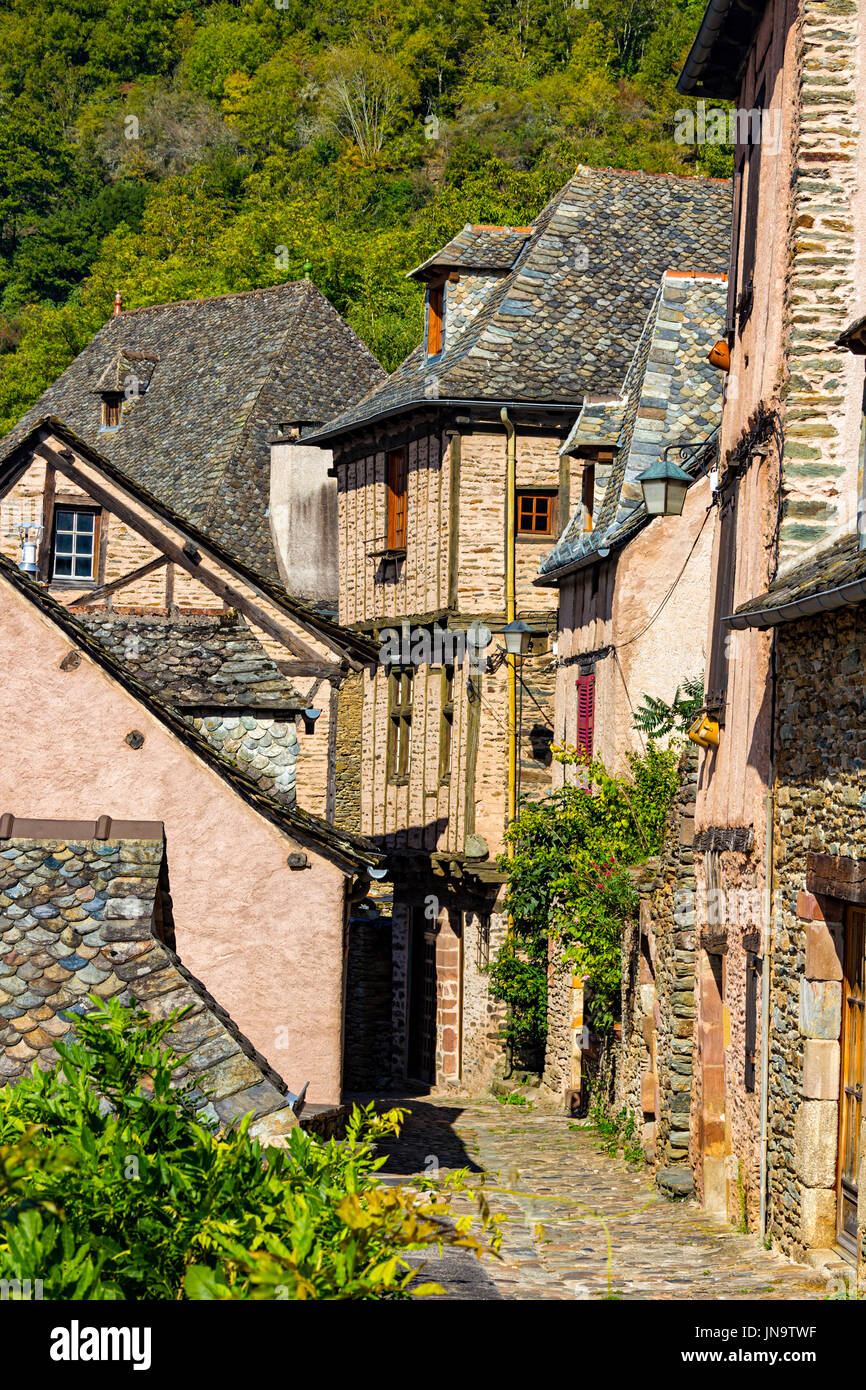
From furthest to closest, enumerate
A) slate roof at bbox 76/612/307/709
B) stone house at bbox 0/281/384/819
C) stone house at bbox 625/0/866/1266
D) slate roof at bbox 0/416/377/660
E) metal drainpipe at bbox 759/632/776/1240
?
slate roof at bbox 0/416/377/660 < stone house at bbox 0/281/384/819 < slate roof at bbox 76/612/307/709 < metal drainpipe at bbox 759/632/776/1240 < stone house at bbox 625/0/866/1266

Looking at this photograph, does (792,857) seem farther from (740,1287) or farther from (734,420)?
(734,420)

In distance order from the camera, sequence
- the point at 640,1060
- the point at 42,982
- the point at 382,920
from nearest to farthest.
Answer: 1. the point at 42,982
2. the point at 640,1060
3. the point at 382,920

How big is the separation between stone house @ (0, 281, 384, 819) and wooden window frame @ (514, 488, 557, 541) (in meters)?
3.46

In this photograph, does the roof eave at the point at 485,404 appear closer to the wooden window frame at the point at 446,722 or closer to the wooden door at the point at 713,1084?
the wooden window frame at the point at 446,722

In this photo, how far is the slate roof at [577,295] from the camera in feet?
74.0

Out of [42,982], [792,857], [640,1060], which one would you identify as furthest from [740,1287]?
[640,1060]

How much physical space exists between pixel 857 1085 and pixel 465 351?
15546mm

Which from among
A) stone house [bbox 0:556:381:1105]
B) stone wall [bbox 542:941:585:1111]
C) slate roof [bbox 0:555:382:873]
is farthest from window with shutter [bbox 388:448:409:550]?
stone house [bbox 0:556:381:1105]

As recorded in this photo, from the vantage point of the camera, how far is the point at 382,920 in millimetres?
25484

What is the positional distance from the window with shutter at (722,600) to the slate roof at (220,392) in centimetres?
1592

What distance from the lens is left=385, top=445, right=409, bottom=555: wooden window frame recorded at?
78.9 feet

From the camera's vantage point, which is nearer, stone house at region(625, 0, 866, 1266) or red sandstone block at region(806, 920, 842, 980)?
stone house at region(625, 0, 866, 1266)

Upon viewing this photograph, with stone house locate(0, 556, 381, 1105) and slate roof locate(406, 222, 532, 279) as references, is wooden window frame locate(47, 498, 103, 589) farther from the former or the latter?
slate roof locate(406, 222, 532, 279)

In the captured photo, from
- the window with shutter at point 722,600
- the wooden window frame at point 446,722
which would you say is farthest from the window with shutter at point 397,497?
the window with shutter at point 722,600
